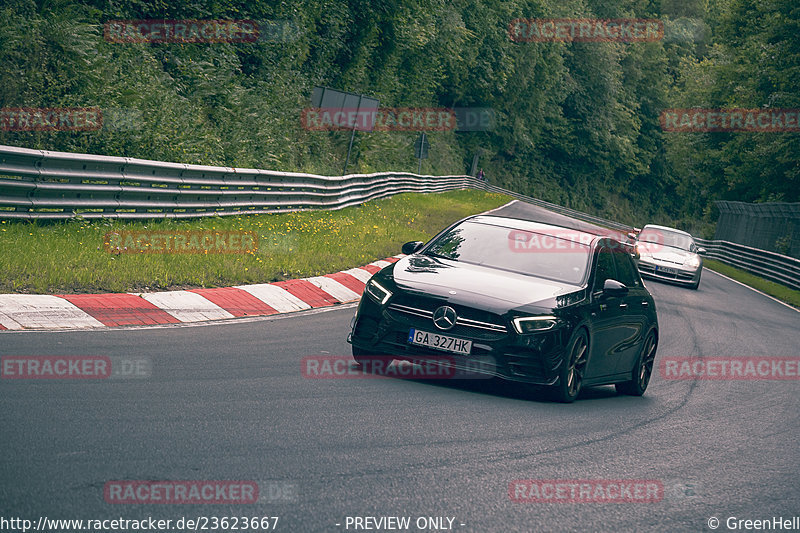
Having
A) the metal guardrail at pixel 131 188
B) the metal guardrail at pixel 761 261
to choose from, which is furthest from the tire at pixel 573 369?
the metal guardrail at pixel 761 261

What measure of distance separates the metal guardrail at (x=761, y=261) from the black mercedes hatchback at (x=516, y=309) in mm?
22430

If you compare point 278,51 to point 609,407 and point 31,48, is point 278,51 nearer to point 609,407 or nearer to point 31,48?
point 31,48

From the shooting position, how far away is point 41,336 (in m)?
7.88

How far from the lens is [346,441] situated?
5.86m

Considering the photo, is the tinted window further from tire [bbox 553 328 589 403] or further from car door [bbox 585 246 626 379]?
tire [bbox 553 328 589 403]

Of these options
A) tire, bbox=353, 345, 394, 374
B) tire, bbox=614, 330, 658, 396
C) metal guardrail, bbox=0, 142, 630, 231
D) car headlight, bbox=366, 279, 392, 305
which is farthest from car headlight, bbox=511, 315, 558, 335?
metal guardrail, bbox=0, 142, 630, 231

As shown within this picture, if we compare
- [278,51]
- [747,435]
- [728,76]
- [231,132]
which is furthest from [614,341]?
[728,76]

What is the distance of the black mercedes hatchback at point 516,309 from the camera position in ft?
25.6

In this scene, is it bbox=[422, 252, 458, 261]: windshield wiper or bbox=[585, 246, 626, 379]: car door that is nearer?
bbox=[585, 246, 626, 379]: car door

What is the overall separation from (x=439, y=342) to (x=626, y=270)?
294 cm

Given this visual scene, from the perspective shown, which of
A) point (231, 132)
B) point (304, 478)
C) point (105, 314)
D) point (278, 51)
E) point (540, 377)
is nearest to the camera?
point (304, 478)

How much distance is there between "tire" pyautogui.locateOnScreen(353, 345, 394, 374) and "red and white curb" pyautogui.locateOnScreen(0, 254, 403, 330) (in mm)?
2124

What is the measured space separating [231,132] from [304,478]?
877 inches

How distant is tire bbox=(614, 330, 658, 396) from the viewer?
387 inches
